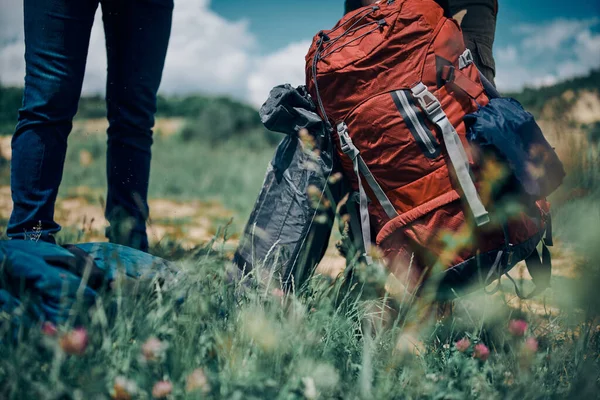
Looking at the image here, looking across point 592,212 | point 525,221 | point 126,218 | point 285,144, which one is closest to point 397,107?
point 285,144

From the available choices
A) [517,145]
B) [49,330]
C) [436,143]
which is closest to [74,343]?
[49,330]

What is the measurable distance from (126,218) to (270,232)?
0.66m

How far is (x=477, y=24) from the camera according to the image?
6.02 ft

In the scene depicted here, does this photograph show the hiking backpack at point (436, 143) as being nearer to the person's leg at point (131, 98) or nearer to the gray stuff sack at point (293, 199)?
the gray stuff sack at point (293, 199)

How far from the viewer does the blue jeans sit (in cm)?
156

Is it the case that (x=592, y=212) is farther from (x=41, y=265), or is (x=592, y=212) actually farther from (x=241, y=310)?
(x=41, y=265)

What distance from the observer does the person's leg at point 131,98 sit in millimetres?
1776

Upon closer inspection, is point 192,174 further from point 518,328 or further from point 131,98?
point 518,328

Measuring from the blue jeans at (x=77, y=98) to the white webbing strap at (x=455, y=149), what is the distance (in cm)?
104

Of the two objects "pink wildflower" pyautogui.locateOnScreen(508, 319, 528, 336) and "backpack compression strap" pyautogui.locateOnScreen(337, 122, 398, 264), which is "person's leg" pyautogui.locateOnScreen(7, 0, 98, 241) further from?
"pink wildflower" pyautogui.locateOnScreen(508, 319, 528, 336)

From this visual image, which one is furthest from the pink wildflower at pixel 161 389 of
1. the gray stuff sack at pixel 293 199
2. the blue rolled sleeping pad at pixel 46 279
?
the gray stuff sack at pixel 293 199

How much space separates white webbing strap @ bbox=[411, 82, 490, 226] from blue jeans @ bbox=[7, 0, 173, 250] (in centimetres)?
104

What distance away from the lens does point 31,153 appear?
159 cm

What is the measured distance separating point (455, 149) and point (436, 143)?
0.21 feet
